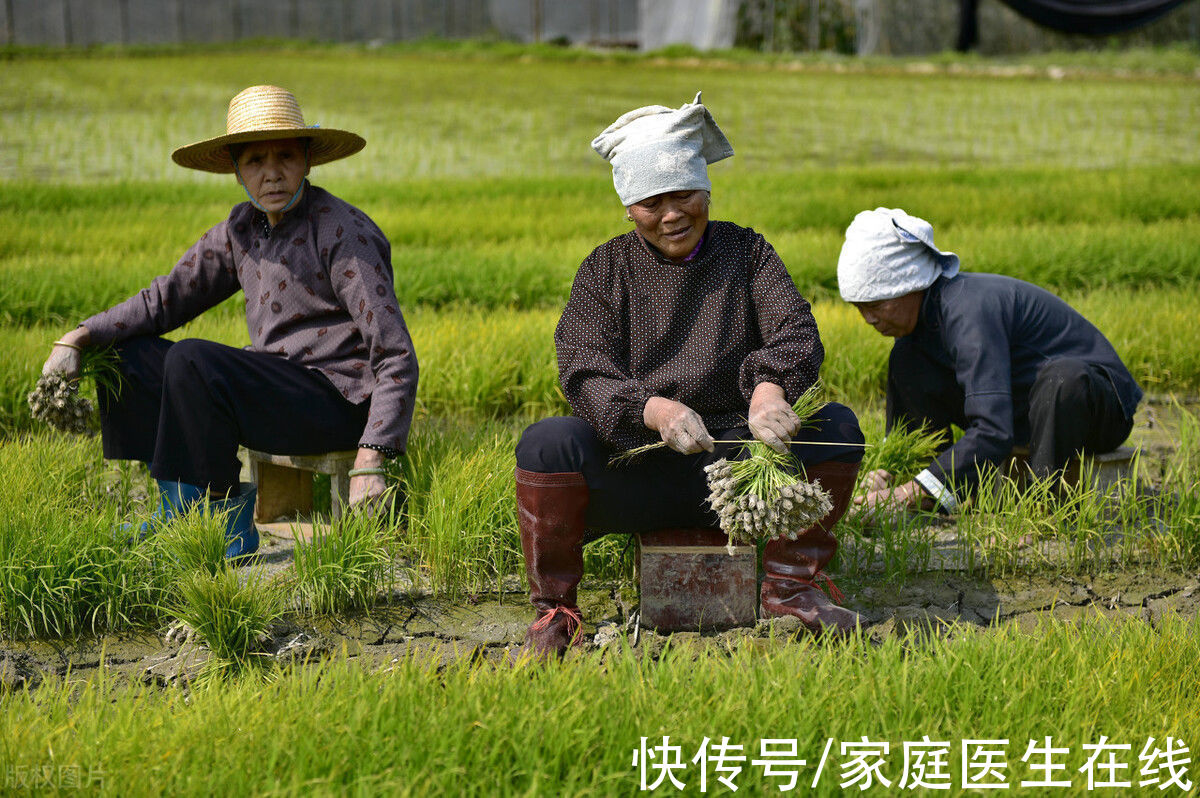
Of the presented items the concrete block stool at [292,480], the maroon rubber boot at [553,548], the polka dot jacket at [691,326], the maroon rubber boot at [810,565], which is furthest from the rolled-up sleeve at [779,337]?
the concrete block stool at [292,480]

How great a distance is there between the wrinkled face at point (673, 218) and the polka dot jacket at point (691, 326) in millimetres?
57

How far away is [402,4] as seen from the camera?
23.9 metres

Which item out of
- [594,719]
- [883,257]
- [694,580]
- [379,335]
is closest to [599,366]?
[694,580]

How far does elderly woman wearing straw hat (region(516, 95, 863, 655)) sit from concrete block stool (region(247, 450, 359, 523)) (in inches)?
34.1

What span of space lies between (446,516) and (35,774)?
1322mm

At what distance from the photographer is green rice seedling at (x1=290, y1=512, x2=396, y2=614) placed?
111 inches

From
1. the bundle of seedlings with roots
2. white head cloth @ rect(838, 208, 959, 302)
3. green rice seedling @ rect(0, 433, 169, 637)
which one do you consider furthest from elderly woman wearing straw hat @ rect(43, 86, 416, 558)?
white head cloth @ rect(838, 208, 959, 302)

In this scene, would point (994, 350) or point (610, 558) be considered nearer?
point (610, 558)

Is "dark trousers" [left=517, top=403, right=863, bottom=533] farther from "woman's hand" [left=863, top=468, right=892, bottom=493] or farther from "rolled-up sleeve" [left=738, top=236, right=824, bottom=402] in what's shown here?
"woman's hand" [left=863, top=468, right=892, bottom=493]

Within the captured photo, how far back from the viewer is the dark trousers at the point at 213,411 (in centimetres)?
302

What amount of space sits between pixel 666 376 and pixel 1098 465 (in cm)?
156

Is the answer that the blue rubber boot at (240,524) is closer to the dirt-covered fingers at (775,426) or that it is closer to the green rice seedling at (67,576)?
the green rice seedling at (67,576)

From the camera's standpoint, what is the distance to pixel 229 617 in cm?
255

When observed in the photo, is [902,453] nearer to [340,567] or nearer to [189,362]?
[340,567]
